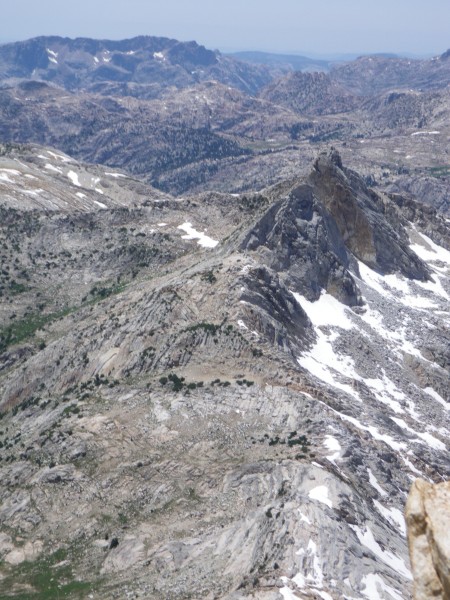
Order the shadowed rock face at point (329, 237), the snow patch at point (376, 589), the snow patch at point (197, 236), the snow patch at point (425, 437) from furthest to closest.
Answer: the snow patch at point (197, 236) → the shadowed rock face at point (329, 237) → the snow patch at point (425, 437) → the snow patch at point (376, 589)

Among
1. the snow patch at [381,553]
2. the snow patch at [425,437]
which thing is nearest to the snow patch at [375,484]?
the snow patch at [381,553]

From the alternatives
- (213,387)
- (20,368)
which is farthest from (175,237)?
(213,387)

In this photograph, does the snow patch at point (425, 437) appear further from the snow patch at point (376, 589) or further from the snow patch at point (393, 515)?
the snow patch at point (376, 589)

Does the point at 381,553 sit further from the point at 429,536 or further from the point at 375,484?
the point at 429,536

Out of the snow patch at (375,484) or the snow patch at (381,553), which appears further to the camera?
the snow patch at (375,484)

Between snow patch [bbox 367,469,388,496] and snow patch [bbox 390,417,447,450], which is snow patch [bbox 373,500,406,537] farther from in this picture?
snow patch [bbox 390,417,447,450]

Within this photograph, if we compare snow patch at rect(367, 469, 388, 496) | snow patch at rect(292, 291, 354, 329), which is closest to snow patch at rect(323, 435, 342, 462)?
snow patch at rect(367, 469, 388, 496)

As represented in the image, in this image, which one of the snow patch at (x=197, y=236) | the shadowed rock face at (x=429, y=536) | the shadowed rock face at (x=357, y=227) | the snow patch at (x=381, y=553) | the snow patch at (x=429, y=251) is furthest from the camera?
the snow patch at (x=429, y=251)

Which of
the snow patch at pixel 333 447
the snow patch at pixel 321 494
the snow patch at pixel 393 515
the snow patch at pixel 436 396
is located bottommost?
the snow patch at pixel 436 396

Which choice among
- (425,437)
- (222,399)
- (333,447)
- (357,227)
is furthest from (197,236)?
(333,447)
